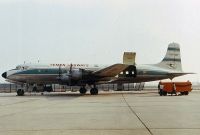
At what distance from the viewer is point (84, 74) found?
119 ft

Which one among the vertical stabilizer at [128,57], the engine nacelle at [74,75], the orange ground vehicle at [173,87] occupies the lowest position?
the orange ground vehicle at [173,87]

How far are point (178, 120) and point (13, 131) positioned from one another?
573 cm

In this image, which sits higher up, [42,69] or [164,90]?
[42,69]

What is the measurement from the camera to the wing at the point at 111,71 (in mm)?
34638

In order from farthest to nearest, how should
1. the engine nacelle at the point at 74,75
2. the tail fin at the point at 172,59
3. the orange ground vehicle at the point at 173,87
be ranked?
1. the tail fin at the point at 172,59
2. the engine nacelle at the point at 74,75
3. the orange ground vehicle at the point at 173,87

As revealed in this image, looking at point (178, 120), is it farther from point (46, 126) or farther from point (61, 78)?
point (61, 78)

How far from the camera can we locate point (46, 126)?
11305 millimetres

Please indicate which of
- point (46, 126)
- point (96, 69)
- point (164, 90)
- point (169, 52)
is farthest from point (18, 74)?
point (46, 126)

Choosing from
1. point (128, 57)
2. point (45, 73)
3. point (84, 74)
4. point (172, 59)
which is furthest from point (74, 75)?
point (172, 59)

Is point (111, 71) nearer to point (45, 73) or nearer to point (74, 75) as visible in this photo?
point (74, 75)

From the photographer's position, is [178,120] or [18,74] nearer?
[178,120]

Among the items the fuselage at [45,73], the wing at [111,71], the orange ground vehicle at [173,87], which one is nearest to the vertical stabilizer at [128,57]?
the wing at [111,71]

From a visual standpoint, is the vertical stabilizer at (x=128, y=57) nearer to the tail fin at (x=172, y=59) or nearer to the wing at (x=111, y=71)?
the wing at (x=111, y=71)

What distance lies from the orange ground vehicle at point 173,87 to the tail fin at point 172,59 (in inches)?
303
